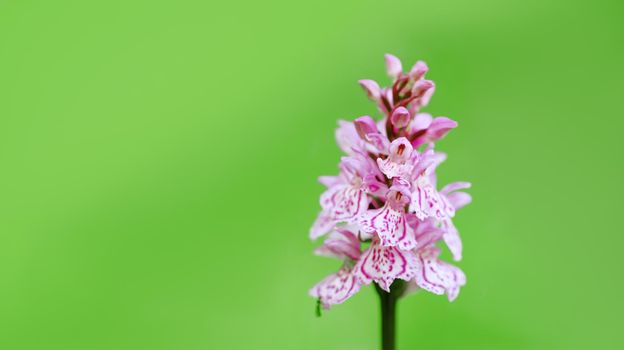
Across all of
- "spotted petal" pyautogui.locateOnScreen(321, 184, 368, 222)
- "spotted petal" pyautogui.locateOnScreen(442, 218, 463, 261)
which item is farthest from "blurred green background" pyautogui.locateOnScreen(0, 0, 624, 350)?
"spotted petal" pyautogui.locateOnScreen(321, 184, 368, 222)

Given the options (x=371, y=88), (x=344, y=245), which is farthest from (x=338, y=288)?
(x=371, y=88)

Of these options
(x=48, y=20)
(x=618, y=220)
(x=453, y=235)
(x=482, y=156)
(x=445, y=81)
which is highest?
(x=48, y=20)

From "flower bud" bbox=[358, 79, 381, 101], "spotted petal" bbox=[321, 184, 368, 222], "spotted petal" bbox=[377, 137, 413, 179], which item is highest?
"flower bud" bbox=[358, 79, 381, 101]

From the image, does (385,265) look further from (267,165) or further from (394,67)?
(267,165)

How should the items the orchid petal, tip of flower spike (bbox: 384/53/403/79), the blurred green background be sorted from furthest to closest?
the blurred green background < tip of flower spike (bbox: 384/53/403/79) < the orchid petal

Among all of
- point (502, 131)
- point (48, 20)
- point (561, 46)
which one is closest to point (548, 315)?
point (502, 131)

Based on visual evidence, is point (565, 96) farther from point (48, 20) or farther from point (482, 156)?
point (48, 20)

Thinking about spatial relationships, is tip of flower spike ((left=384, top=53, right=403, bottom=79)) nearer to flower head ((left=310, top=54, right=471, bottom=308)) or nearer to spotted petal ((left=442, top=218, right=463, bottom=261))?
flower head ((left=310, top=54, right=471, bottom=308))
